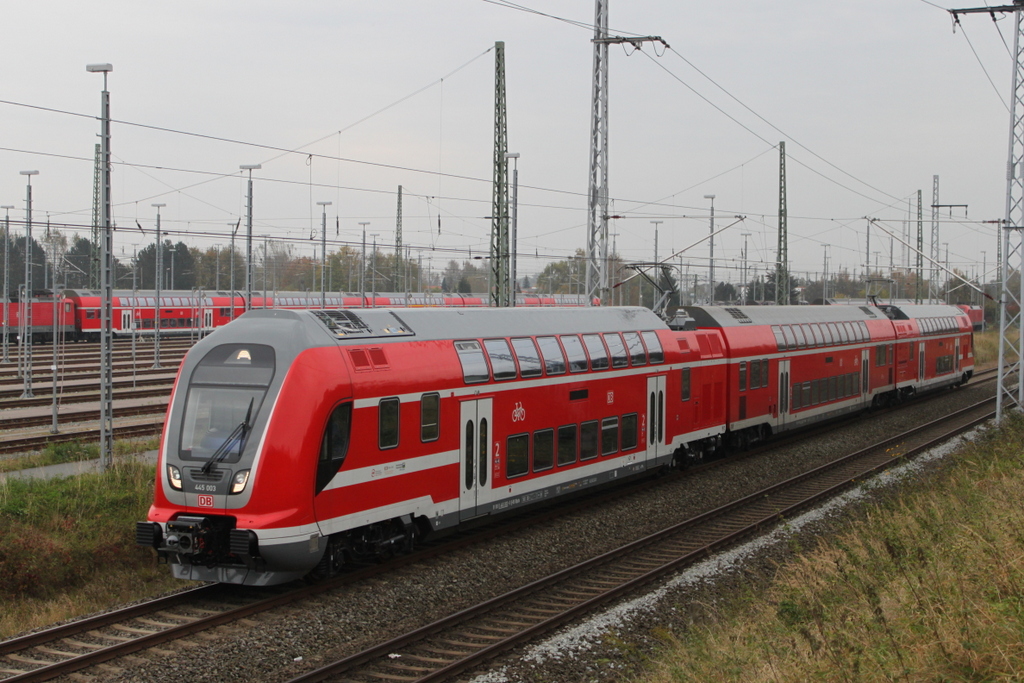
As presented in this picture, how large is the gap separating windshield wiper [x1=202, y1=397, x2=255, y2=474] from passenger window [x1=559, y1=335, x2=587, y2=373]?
649 centimetres

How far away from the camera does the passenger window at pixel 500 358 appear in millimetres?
14594

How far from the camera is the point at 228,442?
36.9 ft

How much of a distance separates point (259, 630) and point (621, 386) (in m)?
9.03

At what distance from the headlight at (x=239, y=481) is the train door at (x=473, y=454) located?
11.7 ft

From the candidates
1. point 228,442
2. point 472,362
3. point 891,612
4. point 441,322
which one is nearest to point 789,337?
point 472,362

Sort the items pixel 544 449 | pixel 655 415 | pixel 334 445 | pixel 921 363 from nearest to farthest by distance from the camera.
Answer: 1. pixel 334 445
2. pixel 544 449
3. pixel 655 415
4. pixel 921 363

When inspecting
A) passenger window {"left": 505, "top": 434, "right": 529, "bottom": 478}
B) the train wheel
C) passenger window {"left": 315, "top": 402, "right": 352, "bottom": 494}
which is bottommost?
the train wheel

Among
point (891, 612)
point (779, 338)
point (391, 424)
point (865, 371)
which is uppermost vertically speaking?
point (779, 338)

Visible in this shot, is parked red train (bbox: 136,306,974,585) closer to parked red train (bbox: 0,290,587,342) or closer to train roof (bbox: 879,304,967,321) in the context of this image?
train roof (bbox: 879,304,967,321)

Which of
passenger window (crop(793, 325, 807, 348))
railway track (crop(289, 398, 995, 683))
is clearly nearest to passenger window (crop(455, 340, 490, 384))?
railway track (crop(289, 398, 995, 683))

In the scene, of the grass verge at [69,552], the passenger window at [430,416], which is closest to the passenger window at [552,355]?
the passenger window at [430,416]

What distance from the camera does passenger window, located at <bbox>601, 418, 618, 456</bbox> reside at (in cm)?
1734

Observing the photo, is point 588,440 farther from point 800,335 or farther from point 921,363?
point 921,363

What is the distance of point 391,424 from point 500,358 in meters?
2.78
